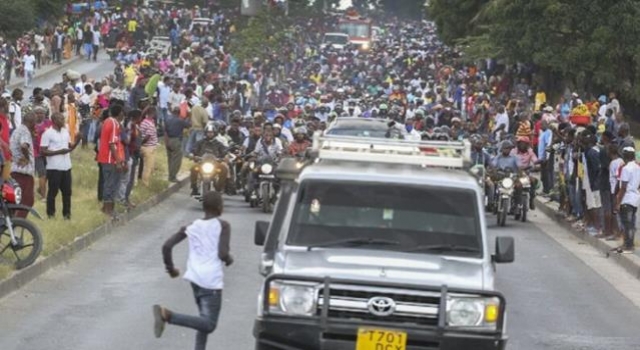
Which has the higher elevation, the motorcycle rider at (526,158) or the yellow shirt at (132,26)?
the motorcycle rider at (526,158)

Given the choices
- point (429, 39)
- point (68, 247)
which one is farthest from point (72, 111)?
point (429, 39)

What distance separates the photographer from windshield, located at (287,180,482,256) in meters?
14.2

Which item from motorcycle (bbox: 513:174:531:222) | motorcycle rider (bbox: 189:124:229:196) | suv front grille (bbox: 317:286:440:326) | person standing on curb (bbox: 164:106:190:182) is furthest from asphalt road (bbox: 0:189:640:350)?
person standing on curb (bbox: 164:106:190:182)

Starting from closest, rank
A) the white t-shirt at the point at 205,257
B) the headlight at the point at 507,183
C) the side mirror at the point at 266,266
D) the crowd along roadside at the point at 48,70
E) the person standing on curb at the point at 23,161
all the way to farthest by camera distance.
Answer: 1. the side mirror at the point at 266,266
2. the white t-shirt at the point at 205,257
3. the person standing on curb at the point at 23,161
4. the headlight at the point at 507,183
5. the crowd along roadside at the point at 48,70

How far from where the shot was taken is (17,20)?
201 feet

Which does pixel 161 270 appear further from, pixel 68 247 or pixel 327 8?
pixel 327 8

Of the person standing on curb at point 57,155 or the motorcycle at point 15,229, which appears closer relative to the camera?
the motorcycle at point 15,229

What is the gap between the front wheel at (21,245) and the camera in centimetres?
2081

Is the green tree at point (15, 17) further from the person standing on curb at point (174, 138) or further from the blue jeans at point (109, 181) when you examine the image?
the blue jeans at point (109, 181)

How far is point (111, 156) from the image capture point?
28.0 metres

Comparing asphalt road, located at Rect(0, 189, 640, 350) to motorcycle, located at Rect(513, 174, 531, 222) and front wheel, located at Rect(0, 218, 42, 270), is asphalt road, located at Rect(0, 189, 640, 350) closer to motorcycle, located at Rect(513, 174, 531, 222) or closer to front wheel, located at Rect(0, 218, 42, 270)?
front wheel, located at Rect(0, 218, 42, 270)

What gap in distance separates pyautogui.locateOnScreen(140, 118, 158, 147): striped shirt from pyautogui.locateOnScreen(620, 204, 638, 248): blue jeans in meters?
9.83

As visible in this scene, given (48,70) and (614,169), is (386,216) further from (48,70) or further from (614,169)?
(48,70)

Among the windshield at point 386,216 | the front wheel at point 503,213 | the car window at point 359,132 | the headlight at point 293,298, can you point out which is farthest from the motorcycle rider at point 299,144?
the headlight at point 293,298
